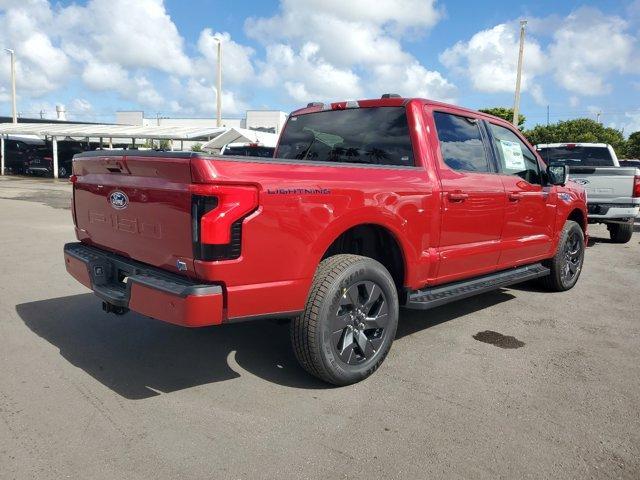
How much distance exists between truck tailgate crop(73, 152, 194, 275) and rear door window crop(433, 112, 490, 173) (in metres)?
2.18

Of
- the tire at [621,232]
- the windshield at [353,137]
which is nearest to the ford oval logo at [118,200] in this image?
the windshield at [353,137]

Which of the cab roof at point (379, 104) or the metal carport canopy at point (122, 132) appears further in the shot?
the metal carport canopy at point (122, 132)

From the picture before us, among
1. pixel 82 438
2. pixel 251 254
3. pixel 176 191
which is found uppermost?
pixel 176 191

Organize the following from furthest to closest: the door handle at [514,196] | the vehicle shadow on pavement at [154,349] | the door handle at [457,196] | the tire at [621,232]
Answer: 1. the tire at [621,232]
2. the door handle at [514,196]
3. the door handle at [457,196]
4. the vehicle shadow on pavement at [154,349]

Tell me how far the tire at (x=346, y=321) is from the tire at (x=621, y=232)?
8265 millimetres

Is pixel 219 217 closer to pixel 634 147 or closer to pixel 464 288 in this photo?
pixel 464 288

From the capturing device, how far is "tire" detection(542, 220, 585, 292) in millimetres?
5883

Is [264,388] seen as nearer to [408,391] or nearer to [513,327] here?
[408,391]

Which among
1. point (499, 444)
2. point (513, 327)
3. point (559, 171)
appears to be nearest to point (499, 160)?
point (559, 171)

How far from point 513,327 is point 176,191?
341 centimetres

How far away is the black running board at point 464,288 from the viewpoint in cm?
391

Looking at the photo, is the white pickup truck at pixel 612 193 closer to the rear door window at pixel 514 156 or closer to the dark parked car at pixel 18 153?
the rear door window at pixel 514 156

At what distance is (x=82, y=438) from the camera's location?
2762 mm

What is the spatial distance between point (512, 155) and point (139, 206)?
3.52 metres
